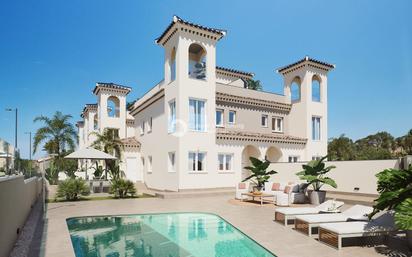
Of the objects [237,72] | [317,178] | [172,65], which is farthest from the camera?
[237,72]

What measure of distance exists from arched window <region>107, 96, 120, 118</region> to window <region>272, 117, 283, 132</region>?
19.0 meters

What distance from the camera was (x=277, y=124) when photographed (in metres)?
31.1

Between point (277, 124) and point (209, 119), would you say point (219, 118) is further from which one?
point (277, 124)

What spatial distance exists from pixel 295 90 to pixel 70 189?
75.8 ft

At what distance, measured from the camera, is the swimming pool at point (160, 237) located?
844cm

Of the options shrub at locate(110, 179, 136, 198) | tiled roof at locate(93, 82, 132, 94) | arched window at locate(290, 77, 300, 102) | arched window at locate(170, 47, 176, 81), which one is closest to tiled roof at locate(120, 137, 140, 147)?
tiled roof at locate(93, 82, 132, 94)

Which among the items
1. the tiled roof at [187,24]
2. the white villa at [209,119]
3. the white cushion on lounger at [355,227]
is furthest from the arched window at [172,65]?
the white cushion on lounger at [355,227]

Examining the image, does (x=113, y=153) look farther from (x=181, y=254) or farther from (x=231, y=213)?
(x=181, y=254)

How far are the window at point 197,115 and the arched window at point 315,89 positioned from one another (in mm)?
13224

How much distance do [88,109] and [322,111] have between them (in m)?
32.4

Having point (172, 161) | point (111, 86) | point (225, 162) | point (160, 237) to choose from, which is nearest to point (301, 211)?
point (160, 237)

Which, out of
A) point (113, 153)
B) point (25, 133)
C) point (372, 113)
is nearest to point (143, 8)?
point (113, 153)

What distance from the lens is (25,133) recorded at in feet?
126

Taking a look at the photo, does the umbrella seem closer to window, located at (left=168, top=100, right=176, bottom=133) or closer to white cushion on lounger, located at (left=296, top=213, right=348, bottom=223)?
window, located at (left=168, top=100, right=176, bottom=133)
